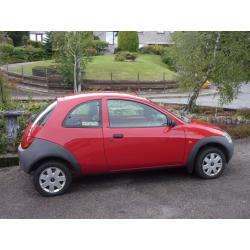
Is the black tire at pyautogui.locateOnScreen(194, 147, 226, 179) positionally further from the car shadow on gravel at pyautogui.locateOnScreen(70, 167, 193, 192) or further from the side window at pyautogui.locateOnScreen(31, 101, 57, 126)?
the side window at pyautogui.locateOnScreen(31, 101, 57, 126)

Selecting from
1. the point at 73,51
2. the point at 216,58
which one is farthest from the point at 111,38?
the point at 216,58

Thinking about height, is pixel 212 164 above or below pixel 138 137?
below

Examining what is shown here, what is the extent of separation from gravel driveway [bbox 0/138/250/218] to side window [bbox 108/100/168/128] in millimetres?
1043

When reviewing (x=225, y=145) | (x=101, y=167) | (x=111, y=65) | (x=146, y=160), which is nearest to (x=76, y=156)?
(x=101, y=167)

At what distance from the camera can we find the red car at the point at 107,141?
18.4 ft

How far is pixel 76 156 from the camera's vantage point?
18.6 ft

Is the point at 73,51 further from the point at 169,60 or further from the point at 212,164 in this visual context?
the point at 212,164

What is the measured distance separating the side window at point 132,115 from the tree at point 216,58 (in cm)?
477

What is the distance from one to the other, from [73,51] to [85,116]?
1481 cm

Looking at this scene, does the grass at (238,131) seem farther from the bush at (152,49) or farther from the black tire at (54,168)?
the bush at (152,49)

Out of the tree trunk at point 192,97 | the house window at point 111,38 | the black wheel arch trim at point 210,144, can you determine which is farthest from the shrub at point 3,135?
the house window at point 111,38

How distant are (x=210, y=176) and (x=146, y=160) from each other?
1.20 metres

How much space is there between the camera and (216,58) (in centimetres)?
1015

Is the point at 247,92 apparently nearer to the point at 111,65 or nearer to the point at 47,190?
the point at 111,65
